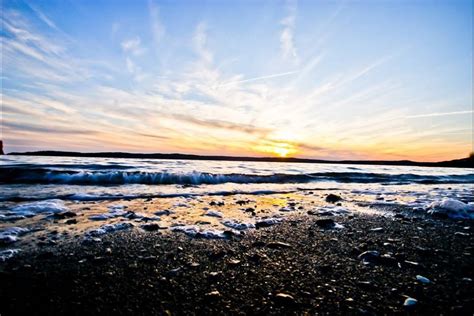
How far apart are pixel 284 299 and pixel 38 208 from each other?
6.21 metres

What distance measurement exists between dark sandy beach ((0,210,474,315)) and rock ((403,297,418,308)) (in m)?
0.03

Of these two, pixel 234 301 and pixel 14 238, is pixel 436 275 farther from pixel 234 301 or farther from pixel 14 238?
pixel 14 238

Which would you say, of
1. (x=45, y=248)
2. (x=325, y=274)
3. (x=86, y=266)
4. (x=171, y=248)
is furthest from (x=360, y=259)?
(x=45, y=248)

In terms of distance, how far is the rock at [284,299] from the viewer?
2.06 m

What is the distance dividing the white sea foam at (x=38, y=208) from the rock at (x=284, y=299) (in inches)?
218

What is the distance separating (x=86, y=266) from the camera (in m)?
2.72

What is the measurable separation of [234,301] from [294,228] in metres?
2.67

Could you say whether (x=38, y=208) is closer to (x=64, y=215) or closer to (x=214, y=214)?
(x=64, y=215)

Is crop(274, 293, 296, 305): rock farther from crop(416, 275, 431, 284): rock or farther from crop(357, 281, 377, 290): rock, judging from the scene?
crop(416, 275, 431, 284): rock

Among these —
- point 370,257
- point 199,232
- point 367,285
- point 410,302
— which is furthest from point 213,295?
point 370,257

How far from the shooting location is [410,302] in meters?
2.11

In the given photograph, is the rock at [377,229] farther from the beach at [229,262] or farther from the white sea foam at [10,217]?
the white sea foam at [10,217]

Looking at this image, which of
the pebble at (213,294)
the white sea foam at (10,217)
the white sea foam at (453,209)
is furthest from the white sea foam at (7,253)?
the white sea foam at (453,209)

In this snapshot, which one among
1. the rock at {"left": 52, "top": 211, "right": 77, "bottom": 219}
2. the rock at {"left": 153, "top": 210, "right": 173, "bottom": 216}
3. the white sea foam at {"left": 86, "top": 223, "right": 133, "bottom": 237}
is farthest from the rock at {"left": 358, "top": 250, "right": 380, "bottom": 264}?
the rock at {"left": 52, "top": 211, "right": 77, "bottom": 219}
